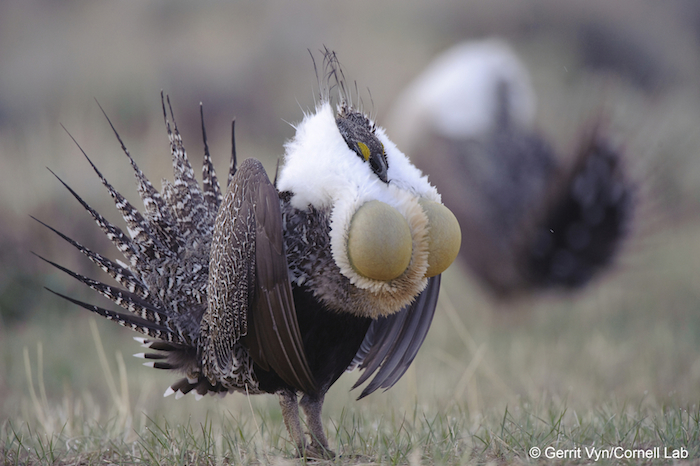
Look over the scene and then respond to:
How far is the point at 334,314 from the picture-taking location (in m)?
1.99

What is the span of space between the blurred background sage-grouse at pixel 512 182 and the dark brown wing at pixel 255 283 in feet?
9.14

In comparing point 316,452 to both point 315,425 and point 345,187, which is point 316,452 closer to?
point 315,425

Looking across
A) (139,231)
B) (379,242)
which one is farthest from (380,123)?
(379,242)

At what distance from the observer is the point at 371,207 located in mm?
1765

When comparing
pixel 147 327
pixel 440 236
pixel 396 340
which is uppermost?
pixel 440 236

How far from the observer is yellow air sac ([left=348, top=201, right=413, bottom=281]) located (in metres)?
1.72

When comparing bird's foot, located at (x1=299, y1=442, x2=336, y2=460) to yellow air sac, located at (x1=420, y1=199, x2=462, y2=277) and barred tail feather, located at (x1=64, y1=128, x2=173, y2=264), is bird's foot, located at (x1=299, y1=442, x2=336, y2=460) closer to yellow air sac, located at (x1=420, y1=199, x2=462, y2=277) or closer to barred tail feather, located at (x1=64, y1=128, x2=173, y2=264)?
yellow air sac, located at (x1=420, y1=199, x2=462, y2=277)

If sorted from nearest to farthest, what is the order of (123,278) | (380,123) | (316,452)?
(316,452)
(123,278)
(380,123)

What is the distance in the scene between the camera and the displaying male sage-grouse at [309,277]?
1809mm

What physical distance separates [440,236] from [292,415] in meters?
0.91

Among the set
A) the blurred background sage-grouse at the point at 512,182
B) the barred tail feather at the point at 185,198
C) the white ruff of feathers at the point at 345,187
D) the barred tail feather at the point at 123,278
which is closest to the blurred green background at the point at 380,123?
the blurred background sage-grouse at the point at 512,182

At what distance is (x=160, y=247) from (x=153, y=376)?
2.30 m

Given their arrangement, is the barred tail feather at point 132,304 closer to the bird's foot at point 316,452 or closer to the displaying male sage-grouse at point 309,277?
the displaying male sage-grouse at point 309,277

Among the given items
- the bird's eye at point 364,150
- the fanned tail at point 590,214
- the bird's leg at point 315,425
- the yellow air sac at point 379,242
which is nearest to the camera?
the yellow air sac at point 379,242
